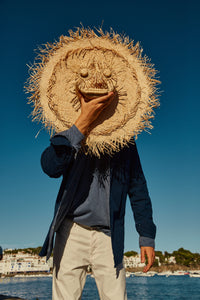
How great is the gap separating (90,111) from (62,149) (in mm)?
333

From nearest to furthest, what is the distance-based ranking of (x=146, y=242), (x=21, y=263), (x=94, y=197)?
(x=94, y=197)
(x=146, y=242)
(x=21, y=263)

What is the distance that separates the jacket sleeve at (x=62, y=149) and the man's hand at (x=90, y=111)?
0.06 meters

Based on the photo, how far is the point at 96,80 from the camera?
1.95 meters

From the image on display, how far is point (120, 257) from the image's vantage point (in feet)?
6.00

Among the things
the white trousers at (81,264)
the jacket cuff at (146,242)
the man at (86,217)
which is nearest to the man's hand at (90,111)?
the man at (86,217)

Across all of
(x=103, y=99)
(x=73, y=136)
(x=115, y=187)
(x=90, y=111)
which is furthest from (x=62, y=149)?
(x=115, y=187)

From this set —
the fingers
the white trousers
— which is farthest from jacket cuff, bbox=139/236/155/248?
the fingers

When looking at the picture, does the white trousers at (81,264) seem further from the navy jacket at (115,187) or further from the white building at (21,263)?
the white building at (21,263)

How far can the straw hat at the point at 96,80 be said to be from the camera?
1.96 m

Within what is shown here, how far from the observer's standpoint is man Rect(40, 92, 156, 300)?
5.71 feet

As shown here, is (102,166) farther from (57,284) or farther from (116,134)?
(57,284)

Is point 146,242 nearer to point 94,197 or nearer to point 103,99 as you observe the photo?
point 94,197

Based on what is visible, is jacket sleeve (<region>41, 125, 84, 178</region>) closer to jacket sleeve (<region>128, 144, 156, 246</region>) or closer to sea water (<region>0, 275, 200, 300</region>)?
jacket sleeve (<region>128, 144, 156, 246</region>)

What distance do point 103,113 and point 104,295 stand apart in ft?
4.19
